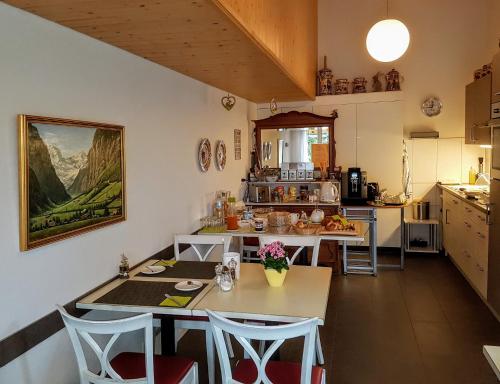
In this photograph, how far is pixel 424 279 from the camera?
15.6 feet

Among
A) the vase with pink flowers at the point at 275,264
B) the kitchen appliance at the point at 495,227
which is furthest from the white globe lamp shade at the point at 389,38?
the vase with pink flowers at the point at 275,264

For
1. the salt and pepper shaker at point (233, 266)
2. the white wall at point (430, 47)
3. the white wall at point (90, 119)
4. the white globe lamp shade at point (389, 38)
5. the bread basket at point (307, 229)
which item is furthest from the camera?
the white wall at point (430, 47)

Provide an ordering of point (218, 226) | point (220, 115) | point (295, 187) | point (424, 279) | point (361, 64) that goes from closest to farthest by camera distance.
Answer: point (218, 226) < point (220, 115) < point (424, 279) < point (295, 187) < point (361, 64)

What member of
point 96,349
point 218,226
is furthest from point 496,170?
point 96,349

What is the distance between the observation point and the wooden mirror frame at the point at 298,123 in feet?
18.7

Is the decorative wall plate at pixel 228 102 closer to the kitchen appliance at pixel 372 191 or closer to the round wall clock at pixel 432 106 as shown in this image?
the kitchen appliance at pixel 372 191

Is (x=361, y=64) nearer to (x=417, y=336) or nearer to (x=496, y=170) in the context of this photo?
(x=496, y=170)

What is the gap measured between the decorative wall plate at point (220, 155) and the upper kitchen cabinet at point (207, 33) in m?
0.57

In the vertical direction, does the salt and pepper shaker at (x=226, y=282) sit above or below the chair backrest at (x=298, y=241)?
below

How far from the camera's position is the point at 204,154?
13.0ft

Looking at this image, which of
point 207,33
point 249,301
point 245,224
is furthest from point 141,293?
point 245,224

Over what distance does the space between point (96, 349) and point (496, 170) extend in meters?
3.24

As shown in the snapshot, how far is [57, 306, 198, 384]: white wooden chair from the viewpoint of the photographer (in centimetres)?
170

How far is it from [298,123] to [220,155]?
1658 mm
